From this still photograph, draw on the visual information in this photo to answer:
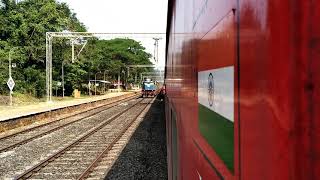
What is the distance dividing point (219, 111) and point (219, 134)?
8cm

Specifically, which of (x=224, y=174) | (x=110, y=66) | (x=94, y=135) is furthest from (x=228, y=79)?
(x=110, y=66)

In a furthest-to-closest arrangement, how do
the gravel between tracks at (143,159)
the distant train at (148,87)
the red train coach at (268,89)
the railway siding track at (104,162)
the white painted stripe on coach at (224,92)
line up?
the distant train at (148,87), the gravel between tracks at (143,159), the railway siding track at (104,162), the white painted stripe on coach at (224,92), the red train coach at (268,89)

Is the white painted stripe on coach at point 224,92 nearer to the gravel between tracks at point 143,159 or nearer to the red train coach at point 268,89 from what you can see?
the red train coach at point 268,89

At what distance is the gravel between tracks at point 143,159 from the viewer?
10445mm

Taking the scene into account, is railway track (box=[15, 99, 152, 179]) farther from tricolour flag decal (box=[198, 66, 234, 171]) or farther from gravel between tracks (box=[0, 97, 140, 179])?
tricolour flag decal (box=[198, 66, 234, 171])

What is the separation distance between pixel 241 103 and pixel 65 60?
178ft

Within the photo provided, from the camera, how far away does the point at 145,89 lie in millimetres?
57781

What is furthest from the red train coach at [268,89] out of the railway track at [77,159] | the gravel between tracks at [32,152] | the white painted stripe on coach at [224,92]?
the gravel between tracks at [32,152]

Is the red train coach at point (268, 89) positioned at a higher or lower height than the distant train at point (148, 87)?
higher

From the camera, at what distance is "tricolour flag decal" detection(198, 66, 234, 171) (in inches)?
49.0

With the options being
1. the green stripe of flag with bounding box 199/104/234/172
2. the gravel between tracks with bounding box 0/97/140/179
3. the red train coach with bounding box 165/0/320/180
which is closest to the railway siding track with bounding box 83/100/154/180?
the gravel between tracks with bounding box 0/97/140/179

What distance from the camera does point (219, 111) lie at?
141cm

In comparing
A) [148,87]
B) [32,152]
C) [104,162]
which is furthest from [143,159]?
[148,87]

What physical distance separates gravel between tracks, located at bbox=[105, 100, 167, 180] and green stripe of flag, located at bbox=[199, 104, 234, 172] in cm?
847
